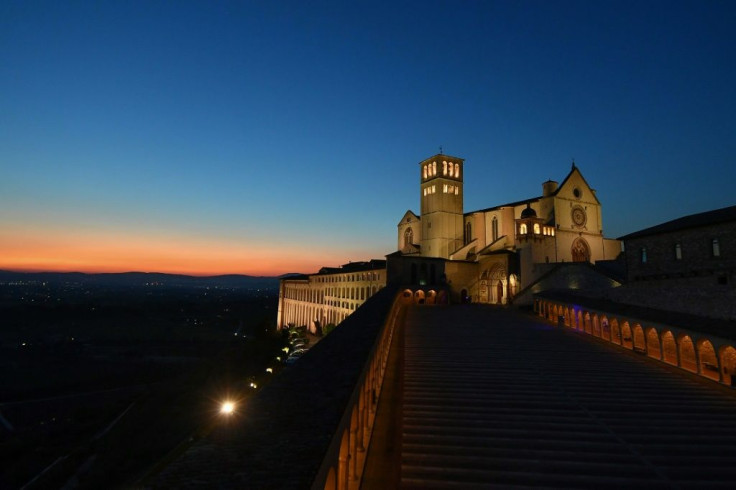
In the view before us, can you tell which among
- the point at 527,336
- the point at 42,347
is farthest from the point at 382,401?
the point at 42,347

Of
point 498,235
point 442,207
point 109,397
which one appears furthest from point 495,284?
point 109,397

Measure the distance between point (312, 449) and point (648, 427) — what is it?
8.07 meters

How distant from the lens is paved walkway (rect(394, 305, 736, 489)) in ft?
19.8

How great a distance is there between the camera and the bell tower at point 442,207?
172 feet

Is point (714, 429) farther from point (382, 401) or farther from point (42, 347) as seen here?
point (42, 347)

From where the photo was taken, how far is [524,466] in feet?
20.2

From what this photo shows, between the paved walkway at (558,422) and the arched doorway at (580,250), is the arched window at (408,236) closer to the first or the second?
the arched doorway at (580,250)

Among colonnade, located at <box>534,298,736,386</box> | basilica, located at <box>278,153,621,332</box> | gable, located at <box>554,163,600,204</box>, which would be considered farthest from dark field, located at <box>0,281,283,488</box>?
gable, located at <box>554,163,600,204</box>

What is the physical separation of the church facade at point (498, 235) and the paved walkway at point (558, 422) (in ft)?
80.4

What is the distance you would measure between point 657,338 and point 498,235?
28749 mm

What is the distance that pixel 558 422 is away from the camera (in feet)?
26.2

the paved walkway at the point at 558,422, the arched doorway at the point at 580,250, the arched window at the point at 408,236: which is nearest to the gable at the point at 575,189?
the arched doorway at the point at 580,250

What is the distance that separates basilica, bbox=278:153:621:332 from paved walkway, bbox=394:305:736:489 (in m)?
21.0

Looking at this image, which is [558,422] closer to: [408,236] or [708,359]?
[708,359]
